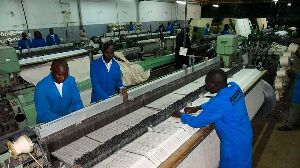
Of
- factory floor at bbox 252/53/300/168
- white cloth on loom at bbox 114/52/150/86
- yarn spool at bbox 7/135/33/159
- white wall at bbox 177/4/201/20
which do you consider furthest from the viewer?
white wall at bbox 177/4/201/20

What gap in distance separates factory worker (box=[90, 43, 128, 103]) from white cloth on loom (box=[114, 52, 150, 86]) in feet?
6.43

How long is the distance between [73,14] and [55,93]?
10.1 metres

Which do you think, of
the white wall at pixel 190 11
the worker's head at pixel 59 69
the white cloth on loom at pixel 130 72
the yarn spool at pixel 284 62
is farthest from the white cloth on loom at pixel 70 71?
the white wall at pixel 190 11

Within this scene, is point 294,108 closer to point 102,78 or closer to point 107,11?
point 102,78

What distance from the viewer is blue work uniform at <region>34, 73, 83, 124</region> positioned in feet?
7.60

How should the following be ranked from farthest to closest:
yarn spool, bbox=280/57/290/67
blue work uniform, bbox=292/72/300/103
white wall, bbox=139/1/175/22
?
1. white wall, bbox=139/1/175/22
2. yarn spool, bbox=280/57/290/67
3. blue work uniform, bbox=292/72/300/103

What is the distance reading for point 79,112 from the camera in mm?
1993

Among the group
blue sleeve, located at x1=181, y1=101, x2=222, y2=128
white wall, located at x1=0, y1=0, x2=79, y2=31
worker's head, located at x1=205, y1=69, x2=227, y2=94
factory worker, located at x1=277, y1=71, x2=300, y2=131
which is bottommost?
factory worker, located at x1=277, y1=71, x2=300, y2=131

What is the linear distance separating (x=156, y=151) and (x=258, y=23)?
47.6ft

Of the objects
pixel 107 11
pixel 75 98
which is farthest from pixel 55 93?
pixel 107 11

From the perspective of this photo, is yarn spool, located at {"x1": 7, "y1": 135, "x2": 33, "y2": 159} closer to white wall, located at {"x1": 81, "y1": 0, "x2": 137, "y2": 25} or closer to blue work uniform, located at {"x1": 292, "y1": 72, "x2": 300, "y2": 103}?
blue work uniform, located at {"x1": 292, "y1": 72, "x2": 300, "y2": 103}

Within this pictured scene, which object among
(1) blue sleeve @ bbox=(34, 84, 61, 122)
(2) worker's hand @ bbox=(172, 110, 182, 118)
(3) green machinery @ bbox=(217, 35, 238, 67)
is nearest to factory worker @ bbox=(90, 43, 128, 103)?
(1) blue sleeve @ bbox=(34, 84, 61, 122)

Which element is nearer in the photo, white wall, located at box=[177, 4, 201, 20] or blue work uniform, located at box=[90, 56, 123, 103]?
blue work uniform, located at box=[90, 56, 123, 103]

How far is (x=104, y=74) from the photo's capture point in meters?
3.28
